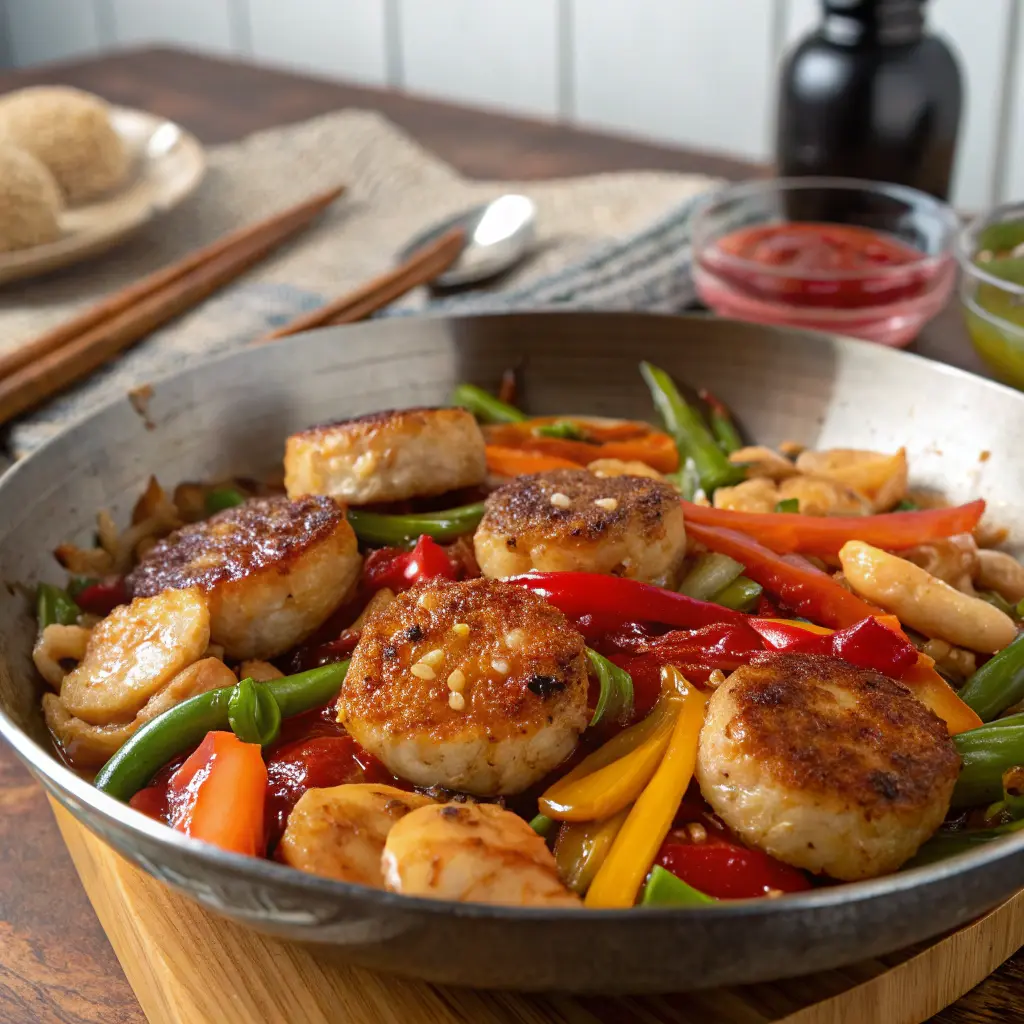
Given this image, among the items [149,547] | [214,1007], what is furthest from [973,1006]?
[149,547]

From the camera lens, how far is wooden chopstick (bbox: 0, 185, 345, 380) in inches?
126

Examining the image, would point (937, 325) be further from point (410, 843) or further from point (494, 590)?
point (410, 843)

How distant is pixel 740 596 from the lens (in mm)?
2088

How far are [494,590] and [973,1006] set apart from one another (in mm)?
915

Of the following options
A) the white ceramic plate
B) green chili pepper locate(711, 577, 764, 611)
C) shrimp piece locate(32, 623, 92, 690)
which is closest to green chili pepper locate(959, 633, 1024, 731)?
green chili pepper locate(711, 577, 764, 611)

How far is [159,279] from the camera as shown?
12.3 ft

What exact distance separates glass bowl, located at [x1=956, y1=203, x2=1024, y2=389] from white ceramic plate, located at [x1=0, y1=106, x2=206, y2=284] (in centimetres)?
280

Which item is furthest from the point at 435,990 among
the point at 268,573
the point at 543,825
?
the point at 268,573

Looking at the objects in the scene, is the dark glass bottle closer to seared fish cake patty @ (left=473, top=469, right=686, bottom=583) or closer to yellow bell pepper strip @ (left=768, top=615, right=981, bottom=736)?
seared fish cake patty @ (left=473, top=469, right=686, bottom=583)

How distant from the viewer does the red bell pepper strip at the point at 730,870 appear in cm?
157

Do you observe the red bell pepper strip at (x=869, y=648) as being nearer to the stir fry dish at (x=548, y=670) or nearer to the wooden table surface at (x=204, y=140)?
the stir fry dish at (x=548, y=670)

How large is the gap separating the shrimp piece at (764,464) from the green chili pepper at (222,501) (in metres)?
1.08

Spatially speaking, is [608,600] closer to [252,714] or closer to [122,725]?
[252,714]

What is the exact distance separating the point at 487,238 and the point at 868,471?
84.7 inches
